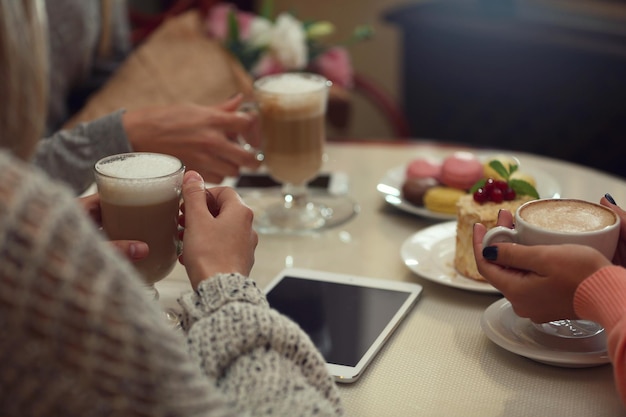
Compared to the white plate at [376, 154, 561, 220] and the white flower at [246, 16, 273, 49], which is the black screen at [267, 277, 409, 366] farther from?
the white flower at [246, 16, 273, 49]

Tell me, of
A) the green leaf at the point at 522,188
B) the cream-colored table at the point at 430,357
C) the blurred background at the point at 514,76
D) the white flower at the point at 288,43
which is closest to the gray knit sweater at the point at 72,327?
the cream-colored table at the point at 430,357

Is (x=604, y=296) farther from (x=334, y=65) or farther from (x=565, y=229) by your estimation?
(x=334, y=65)

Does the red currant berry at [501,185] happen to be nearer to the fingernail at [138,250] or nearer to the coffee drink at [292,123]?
the coffee drink at [292,123]

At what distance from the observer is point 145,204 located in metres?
1.09

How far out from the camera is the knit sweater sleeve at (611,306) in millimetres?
883

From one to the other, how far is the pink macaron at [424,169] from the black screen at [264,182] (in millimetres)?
188

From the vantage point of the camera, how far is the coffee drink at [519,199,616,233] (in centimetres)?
102

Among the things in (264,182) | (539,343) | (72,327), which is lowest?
(264,182)

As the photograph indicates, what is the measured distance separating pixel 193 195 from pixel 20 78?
30cm

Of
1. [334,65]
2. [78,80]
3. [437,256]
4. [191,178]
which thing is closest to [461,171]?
[437,256]

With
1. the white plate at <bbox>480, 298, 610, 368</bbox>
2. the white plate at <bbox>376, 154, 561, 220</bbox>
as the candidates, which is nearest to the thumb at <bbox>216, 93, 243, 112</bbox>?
the white plate at <bbox>376, 154, 561, 220</bbox>

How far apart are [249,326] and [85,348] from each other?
22cm

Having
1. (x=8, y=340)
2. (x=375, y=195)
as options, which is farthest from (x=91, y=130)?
(x=8, y=340)

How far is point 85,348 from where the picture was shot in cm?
64
